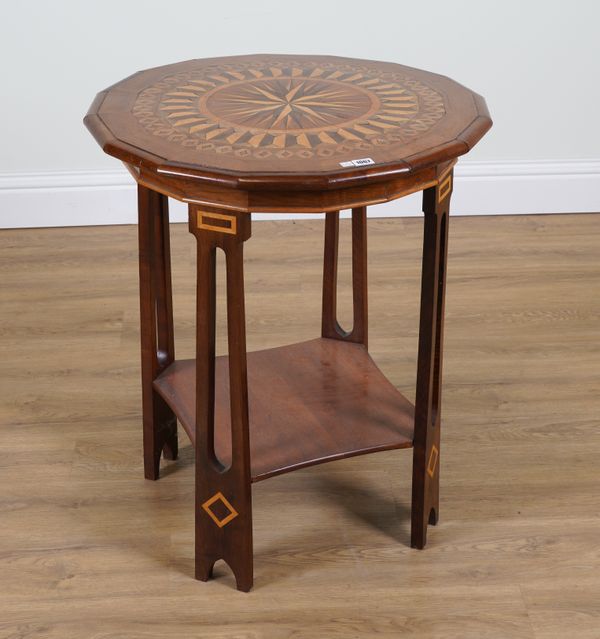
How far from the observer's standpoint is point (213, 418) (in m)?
2.12

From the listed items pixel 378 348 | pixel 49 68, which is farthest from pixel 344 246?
pixel 49 68

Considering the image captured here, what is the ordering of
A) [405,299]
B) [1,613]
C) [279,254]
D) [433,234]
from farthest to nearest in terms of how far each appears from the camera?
[279,254] → [405,299] → [1,613] → [433,234]

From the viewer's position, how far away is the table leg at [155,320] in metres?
2.29

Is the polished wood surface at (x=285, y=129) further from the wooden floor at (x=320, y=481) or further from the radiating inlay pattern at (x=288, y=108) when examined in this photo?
the wooden floor at (x=320, y=481)

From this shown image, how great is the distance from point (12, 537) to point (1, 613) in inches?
9.5

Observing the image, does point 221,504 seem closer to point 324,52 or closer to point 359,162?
point 359,162

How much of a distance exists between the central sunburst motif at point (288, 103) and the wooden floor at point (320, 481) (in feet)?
3.07

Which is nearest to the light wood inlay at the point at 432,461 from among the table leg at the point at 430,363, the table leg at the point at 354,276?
the table leg at the point at 430,363

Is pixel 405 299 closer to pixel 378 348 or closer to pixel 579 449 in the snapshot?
pixel 378 348

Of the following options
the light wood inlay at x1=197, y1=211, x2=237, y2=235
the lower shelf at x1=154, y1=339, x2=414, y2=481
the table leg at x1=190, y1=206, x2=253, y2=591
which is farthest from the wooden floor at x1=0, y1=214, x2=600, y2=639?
the light wood inlay at x1=197, y1=211, x2=237, y2=235

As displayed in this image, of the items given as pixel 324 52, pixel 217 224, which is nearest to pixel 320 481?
pixel 217 224

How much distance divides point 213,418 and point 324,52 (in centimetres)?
207

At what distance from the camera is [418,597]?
221cm

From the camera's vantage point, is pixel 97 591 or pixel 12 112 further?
pixel 12 112
